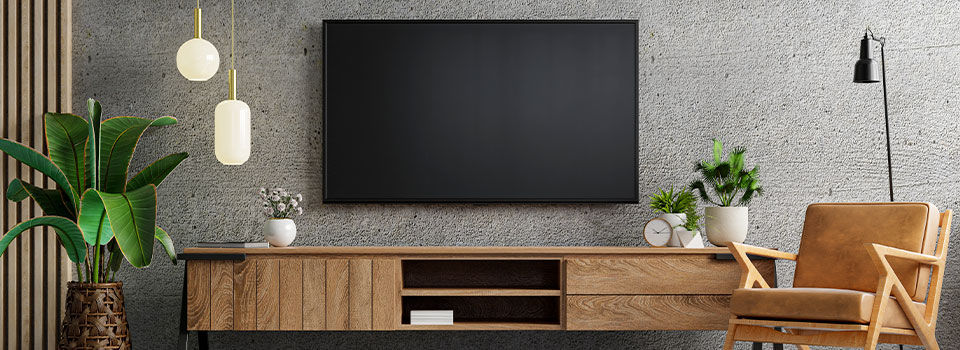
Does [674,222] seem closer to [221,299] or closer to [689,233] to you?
[689,233]

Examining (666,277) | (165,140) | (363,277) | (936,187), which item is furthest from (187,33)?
(936,187)

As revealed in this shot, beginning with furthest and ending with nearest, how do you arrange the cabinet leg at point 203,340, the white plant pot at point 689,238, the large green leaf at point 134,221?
the cabinet leg at point 203,340 → the white plant pot at point 689,238 → the large green leaf at point 134,221

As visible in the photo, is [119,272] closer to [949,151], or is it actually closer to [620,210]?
[620,210]

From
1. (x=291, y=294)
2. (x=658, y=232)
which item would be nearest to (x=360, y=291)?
(x=291, y=294)

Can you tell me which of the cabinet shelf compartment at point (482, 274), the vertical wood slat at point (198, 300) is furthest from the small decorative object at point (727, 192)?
the vertical wood slat at point (198, 300)

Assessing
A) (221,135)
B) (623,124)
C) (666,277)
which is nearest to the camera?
(666,277)

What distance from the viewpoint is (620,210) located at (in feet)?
11.6

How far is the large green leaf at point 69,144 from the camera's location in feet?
9.72

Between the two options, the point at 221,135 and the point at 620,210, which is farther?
the point at 620,210

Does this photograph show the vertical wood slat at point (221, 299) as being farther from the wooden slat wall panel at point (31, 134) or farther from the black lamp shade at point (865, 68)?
the black lamp shade at point (865, 68)

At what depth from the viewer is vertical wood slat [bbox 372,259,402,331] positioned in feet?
9.91

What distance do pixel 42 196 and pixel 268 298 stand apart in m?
0.96

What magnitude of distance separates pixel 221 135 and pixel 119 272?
2.82 ft

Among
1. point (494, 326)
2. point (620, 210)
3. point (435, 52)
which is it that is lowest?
point (494, 326)
